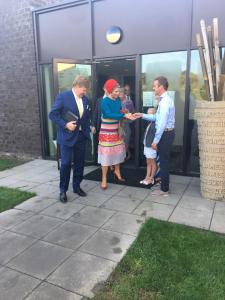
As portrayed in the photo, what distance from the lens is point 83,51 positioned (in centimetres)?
587

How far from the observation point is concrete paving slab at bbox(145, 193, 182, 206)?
417 cm

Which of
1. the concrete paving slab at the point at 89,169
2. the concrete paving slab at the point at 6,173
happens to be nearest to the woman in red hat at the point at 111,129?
the concrete paving slab at the point at 89,169

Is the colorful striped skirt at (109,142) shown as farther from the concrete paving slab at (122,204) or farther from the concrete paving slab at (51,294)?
the concrete paving slab at (51,294)

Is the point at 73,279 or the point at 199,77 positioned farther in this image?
the point at 199,77

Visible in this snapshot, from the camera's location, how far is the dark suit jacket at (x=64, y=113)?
13.1 feet

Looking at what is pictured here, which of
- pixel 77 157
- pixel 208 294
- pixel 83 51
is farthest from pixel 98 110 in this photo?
pixel 208 294

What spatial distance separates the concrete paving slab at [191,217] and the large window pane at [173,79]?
1672 mm

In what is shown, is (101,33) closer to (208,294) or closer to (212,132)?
(212,132)

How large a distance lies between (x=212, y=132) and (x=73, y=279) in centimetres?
268

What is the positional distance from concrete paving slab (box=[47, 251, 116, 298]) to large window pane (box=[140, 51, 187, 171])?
3103 millimetres

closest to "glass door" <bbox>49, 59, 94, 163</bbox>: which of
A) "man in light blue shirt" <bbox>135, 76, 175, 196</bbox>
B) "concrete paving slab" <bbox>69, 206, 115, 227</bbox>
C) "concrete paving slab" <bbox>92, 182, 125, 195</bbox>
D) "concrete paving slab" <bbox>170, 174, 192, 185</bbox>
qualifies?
"concrete paving slab" <bbox>92, 182, 125, 195</bbox>

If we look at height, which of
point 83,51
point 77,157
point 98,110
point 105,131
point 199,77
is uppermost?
point 83,51

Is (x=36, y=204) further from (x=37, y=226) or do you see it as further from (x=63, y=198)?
(x=37, y=226)

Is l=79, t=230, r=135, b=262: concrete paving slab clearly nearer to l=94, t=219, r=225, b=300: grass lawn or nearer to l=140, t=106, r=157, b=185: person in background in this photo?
l=94, t=219, r=225, b=300: grass lawn
